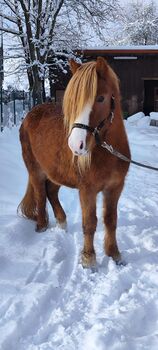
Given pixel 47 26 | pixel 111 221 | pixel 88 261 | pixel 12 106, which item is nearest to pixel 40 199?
pixel 111 221

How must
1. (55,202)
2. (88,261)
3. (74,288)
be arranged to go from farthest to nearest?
(55,202)
(88,261)
(74,288)

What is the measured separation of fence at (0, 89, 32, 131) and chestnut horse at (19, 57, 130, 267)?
7867mm

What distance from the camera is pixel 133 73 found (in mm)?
25812

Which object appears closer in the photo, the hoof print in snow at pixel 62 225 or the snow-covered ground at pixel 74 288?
the snow-covered ground at pixel 74 288

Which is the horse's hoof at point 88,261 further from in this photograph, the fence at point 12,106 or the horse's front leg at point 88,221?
the fence at point 12,106

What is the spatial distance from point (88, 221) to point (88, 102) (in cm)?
116

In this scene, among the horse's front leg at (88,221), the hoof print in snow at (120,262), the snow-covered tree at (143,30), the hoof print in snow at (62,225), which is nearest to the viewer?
the horse's front leg at (88,221)

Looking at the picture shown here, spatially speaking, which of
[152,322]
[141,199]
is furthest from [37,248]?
[141,199]

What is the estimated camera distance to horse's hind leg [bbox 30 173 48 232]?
486cm

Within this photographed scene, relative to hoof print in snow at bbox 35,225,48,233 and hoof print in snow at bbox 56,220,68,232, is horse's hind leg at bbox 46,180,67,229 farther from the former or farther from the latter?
hoof print in snow at bbox 35,225,48,233

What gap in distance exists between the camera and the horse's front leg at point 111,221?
13.1 feet

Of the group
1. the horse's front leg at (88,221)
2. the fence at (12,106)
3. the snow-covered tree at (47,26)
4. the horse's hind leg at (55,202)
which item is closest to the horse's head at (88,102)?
the horse's front leg at (88,221)

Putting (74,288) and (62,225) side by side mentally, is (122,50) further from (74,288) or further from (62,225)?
(74,288)

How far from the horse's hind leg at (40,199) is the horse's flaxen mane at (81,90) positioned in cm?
154
